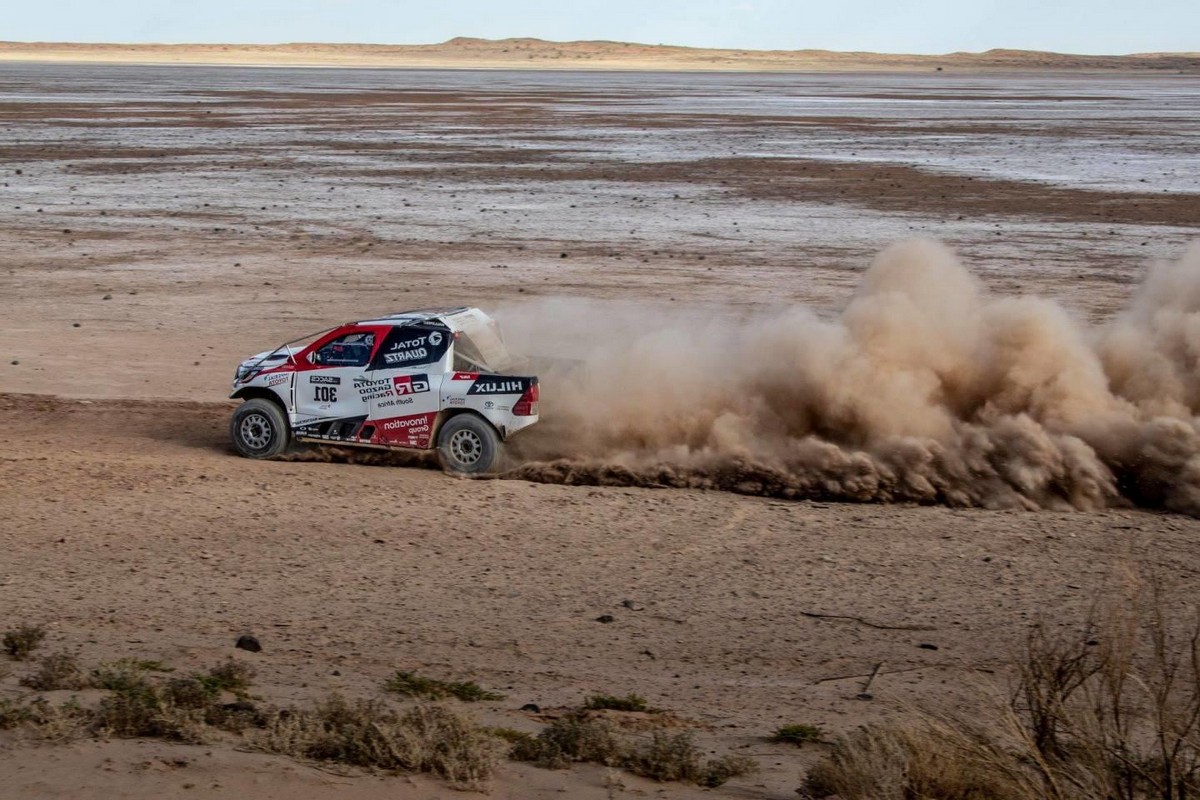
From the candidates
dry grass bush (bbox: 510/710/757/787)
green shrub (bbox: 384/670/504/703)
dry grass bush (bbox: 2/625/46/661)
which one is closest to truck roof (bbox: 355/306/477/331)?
dry grass bush (bbox: 2/625/46/661)

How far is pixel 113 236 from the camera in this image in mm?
31609

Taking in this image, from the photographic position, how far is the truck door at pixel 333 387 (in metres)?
14.8

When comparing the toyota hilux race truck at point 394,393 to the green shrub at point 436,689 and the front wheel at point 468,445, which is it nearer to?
the front wheel at point 468,445

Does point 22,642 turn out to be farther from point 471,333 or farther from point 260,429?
point 471,333

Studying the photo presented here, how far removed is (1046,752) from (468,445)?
28.0 feet

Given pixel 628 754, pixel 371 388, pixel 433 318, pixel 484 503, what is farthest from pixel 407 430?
pixel 628 754

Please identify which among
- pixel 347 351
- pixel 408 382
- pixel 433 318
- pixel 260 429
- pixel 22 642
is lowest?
pixel 22 642

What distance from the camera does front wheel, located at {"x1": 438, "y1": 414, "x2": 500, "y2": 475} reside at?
1450 cm

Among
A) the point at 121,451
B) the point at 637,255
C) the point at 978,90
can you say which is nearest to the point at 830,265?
the point at 637,255

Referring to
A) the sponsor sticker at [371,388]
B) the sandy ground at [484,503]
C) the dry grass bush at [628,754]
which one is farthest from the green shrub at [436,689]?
the sponsor sticker at [371,388]

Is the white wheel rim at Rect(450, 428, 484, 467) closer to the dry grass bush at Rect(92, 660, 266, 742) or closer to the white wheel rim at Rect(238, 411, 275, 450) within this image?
the white wheel rim at Rect(238, 411, 275, 450)

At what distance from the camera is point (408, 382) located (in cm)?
1455

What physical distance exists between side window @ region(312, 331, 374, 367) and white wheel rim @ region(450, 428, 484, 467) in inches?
48.7

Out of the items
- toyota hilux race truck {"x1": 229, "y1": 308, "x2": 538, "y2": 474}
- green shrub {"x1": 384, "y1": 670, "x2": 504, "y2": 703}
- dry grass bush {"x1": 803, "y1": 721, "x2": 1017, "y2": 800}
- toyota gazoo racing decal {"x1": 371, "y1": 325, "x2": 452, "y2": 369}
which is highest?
toyota gazoo racing decal {"x1": 371, "y1": 325, "x2": 452, "y2": 369}
